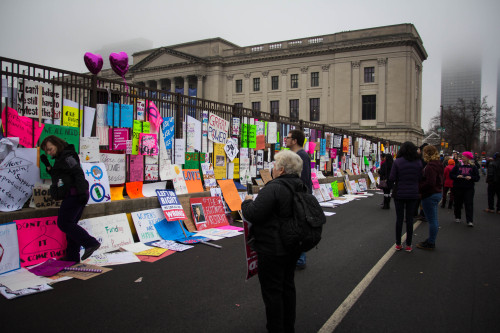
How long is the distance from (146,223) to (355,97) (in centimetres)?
5292

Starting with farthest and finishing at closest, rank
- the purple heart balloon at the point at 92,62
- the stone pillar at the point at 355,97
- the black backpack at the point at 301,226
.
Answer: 1. the stone pillar at the point at 355,97
2. the purple heart balloon at the point at 92,62
3. the black backpack at the point at 301,226

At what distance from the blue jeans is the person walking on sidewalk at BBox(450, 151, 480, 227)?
11.4ft

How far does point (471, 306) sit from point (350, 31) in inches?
2280

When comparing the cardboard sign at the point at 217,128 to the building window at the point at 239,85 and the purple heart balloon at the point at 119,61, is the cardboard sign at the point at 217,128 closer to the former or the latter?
the purple heart balloon at the point at 119,61

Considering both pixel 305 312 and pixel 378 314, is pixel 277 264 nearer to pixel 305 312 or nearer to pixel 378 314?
pixel 305 312

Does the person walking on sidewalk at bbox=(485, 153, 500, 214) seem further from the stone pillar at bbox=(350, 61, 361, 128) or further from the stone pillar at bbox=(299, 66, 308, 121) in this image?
the stone pillar at bbox=(299, 66, 308, 121)

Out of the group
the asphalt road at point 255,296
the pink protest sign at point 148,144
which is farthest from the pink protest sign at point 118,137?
the asphalt road at point 255,296

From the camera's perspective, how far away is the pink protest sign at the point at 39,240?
16.6 ft

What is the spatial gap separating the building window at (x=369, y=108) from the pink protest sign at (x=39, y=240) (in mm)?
54127

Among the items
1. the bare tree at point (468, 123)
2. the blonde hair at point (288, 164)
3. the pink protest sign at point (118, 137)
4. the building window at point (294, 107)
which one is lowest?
the blonde hair at point (288, 164)

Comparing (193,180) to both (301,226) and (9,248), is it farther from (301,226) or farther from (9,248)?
(301,226)

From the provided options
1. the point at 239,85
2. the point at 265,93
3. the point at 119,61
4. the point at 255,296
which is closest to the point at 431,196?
the point at 255,296

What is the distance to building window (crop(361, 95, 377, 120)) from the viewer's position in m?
54.1

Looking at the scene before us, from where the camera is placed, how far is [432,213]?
6.64 meters
